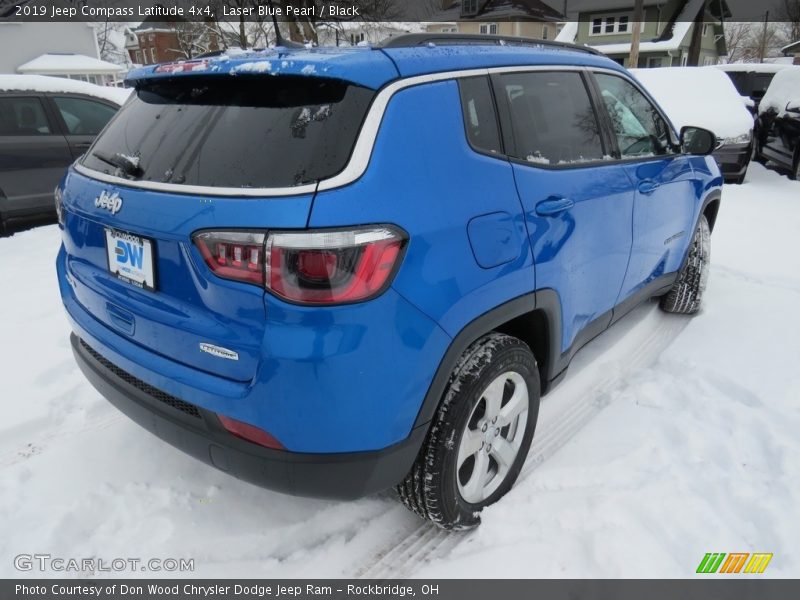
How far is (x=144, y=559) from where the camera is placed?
212cm

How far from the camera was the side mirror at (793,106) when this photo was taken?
8.73 meters

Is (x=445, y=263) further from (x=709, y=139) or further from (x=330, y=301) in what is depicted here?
(x=709, y=139)

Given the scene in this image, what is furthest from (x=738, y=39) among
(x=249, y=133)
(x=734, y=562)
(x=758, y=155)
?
(x=249, y=133)

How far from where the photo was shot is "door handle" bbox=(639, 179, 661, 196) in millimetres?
2984

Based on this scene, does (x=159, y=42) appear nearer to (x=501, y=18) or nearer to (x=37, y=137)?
(x=501, y=18)

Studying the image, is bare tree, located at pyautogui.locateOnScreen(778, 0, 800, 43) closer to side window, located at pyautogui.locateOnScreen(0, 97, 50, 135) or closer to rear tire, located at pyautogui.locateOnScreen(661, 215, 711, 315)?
rear tire, located at pyautogui.locateOnScreen(661, 215, 711, 315)

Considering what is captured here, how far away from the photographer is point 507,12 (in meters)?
46.6

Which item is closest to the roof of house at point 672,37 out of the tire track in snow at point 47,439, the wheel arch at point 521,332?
the wheel arch at point 521,332

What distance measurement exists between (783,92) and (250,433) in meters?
11.6

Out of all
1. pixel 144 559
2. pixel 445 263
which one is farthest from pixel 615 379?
pixel 144 559

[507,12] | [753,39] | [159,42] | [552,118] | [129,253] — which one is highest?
[507,12]

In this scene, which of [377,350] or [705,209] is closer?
[377,350]

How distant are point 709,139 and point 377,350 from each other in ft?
9.77

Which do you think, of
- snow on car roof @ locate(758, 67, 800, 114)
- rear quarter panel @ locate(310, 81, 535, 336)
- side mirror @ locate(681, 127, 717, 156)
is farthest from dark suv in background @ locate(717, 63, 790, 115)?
rear quarter panel @ locate(310, 81, 535, 336)
